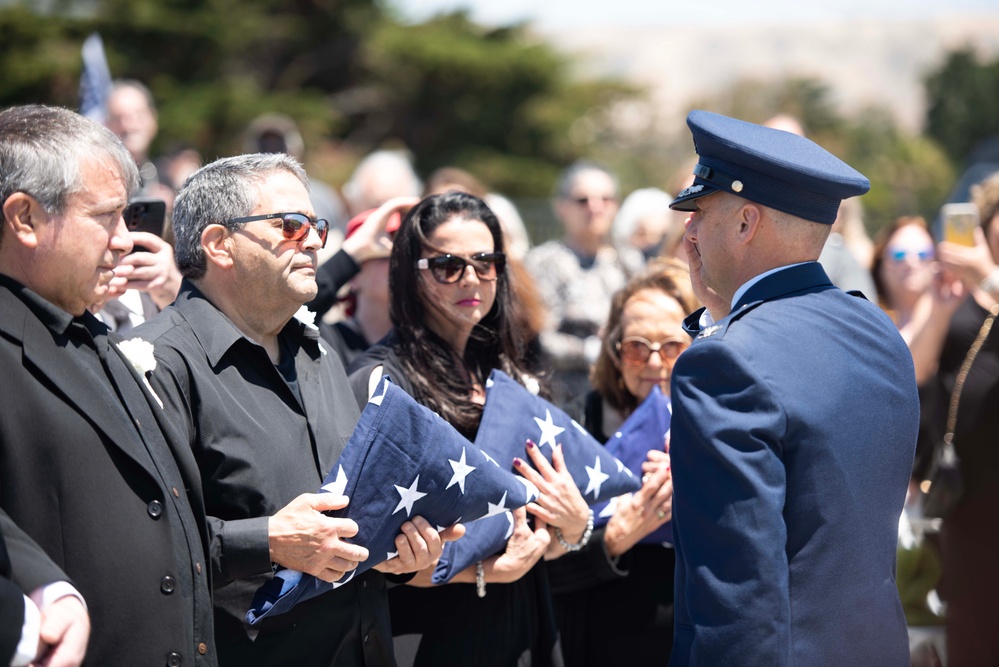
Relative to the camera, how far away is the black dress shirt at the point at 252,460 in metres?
2.71

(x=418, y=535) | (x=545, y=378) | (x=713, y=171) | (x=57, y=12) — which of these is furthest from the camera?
(x=57, y=12)

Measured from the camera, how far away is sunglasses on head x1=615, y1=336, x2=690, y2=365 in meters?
3.94

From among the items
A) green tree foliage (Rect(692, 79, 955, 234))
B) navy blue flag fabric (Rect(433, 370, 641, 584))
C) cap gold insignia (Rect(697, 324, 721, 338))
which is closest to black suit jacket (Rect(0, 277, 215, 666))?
navy blue flag fabric (Rect(433, 370, 641, 584))

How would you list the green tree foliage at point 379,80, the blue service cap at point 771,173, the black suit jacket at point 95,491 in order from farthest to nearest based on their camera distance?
the green tree foliage at point 379,80 → the blue service cap at point 771,173 → the black suit jacket at point 95,491

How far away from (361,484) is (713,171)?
1.20m

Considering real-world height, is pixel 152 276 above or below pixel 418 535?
above

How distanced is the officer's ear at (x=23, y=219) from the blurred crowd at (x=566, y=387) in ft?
1.92

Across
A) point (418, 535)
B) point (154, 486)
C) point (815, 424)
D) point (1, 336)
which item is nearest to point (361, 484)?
point (418, 535)

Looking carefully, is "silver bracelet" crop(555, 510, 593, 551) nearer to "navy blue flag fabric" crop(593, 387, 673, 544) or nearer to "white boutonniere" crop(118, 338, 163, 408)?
"navy blue flag fabric" crop(593, 387, 673, 544)

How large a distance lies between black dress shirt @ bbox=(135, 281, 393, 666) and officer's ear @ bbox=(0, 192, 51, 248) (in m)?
0.50

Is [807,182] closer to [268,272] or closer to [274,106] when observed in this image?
[268,272]

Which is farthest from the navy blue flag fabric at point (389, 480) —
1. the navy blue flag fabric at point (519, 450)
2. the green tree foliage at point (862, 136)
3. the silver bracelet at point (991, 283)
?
the green tree foliage at point (862, 136)

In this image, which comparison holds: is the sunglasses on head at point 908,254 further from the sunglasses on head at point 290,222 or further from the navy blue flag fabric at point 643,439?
the sunglasses on head at point 290,222

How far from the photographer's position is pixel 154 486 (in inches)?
95.0
